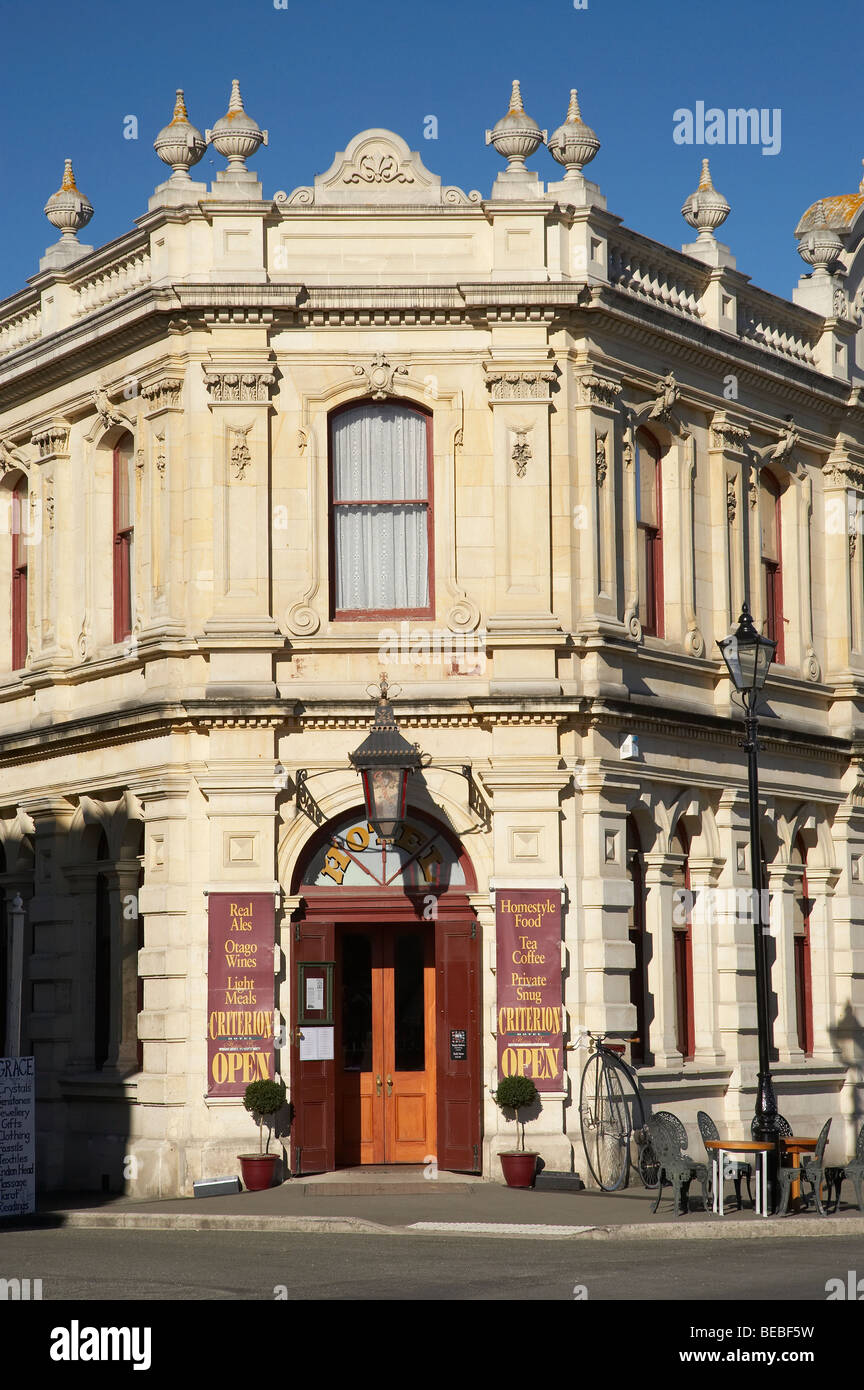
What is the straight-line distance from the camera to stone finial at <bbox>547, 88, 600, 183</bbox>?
81.1ft

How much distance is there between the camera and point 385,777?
880 inches

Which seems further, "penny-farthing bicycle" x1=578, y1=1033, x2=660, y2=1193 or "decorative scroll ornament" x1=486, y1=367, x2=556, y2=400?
"decorative scroll ornament" x1=486, y1=367, x2=556, y2=400

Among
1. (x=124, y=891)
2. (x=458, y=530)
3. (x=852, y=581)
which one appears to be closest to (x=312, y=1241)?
(x=124, y=891)

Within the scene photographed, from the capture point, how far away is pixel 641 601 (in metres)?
25.7

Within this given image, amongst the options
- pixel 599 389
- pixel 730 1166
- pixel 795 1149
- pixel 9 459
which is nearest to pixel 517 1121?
pixel 730 1166

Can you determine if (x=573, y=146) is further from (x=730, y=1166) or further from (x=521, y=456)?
(x=730, y=1166)

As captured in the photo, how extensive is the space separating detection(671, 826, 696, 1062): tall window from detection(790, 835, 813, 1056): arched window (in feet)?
9.71

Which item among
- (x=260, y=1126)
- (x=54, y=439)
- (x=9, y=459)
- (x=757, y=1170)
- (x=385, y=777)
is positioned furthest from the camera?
(x=9, y=459)

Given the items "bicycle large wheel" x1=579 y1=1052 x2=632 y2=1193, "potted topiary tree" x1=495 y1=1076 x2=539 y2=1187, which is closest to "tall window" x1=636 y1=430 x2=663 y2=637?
"bicycle large wheel" x1=579 y1=1052 x2=632 y2=1193

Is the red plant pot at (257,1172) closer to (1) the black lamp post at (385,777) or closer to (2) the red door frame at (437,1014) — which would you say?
(2) the red door frame at (437,1014)

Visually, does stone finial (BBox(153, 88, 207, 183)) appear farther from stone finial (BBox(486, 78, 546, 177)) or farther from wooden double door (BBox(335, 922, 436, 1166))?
wooden double door (BBox(335, 922, 436, 1166))

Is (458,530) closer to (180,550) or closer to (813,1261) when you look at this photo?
(180,550)

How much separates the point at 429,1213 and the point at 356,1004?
157 inches

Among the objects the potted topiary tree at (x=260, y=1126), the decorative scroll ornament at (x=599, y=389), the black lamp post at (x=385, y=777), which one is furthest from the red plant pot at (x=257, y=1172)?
the decorative scroll ornament at (x=599, y=389)
